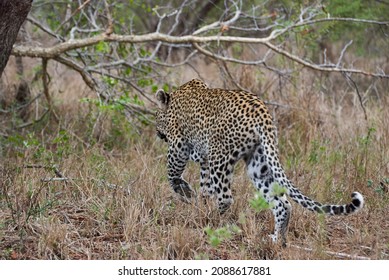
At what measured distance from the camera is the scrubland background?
17.7 feet

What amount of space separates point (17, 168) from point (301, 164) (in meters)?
3.01

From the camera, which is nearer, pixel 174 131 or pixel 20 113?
pixel 174 131

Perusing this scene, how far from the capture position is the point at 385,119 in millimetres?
8586

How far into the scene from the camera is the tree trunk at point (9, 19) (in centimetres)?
572

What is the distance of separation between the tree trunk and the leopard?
1.79m

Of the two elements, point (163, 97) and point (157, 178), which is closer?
point (157, 178)

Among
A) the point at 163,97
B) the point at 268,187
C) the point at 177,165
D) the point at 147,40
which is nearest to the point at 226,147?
the point at 268,187

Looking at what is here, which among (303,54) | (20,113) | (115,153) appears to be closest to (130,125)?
(115,153)

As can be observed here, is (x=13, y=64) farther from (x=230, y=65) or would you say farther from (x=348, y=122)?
(x=348, y=122)

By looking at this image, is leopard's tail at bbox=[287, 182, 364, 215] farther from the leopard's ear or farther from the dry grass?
the leopard's ear

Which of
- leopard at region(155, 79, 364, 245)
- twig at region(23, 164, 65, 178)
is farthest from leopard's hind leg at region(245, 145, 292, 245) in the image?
twig at region(23, 164, 65, 178)

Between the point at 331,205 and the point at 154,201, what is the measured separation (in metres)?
1.64

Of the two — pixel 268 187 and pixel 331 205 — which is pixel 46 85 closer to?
pixel 268 187

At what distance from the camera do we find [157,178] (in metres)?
6.91
